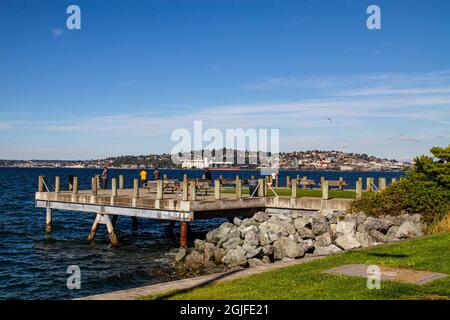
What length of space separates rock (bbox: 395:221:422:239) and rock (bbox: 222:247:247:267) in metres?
5.93

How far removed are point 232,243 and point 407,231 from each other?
6921 millimetres

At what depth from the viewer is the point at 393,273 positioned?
37.8 feet

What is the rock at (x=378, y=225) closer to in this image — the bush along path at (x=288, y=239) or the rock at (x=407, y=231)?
the bush along path at (x=288, y=239)

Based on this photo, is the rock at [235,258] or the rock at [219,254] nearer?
the rock at [235,258]

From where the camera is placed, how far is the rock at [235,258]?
67.4 ft

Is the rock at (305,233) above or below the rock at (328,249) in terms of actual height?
above

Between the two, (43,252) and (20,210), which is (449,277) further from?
(20,210)

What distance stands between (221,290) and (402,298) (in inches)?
132

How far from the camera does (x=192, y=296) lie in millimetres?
9875

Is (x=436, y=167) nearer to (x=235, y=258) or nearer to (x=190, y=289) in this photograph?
(x=235, y=258)

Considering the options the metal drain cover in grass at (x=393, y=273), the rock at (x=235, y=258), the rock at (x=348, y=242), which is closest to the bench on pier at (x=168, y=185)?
the rock at (x=235, y=258)
